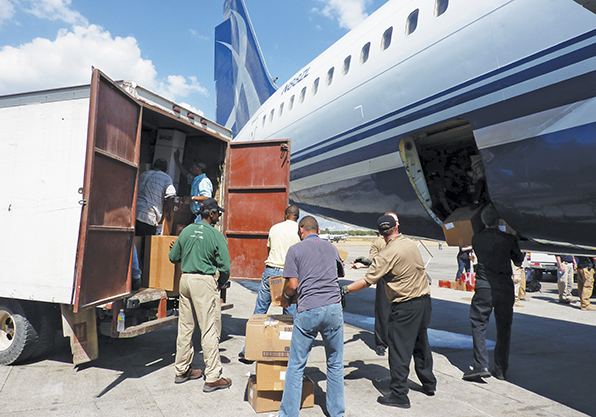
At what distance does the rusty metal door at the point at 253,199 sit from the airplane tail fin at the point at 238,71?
44.3 ft

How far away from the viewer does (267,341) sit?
11.6ft

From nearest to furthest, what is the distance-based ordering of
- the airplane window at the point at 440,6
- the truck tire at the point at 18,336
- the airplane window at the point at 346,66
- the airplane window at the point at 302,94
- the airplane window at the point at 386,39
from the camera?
the truck tire at the point at 18,336 → the airplane window at the point at 440,6 → the airplane window at the point at 386,39 → the airplane window at the point at 346,66 → the airplane window at the point at 302,94

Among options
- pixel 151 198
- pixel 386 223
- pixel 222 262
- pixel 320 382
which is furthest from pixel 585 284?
pixel 151 198

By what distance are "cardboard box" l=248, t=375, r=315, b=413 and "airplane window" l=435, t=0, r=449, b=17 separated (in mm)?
4694

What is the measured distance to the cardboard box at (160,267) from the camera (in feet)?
16.8

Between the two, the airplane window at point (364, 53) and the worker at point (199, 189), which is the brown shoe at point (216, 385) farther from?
the airplane window at point (364, 53)

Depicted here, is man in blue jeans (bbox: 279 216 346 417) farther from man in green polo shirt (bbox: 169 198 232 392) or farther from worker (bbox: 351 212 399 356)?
worker (bbox: 351 212 399 356)

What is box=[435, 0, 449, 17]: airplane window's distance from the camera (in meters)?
4.91

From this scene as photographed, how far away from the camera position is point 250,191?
253 inches

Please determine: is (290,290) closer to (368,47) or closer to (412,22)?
(412,22)

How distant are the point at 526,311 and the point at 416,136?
5.66m

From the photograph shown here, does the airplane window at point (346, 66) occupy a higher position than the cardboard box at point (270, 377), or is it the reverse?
the airplane window at point (346, 66)

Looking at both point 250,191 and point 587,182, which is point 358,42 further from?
point 587,182

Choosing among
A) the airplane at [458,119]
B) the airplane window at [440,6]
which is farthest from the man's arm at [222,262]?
the airplane window at [440,6]
